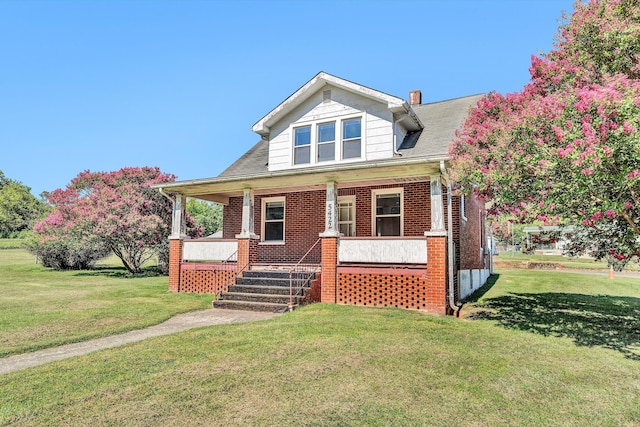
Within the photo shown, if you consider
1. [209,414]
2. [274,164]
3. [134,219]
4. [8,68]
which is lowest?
[209,414]

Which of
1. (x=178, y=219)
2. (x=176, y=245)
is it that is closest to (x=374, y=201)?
(x=178, y=219)

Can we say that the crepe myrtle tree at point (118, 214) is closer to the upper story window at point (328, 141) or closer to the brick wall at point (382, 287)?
the upper story window at point (328, 141)

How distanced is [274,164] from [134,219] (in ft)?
30.7

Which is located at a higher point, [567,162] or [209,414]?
[567,162]

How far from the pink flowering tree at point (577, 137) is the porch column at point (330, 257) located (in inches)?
148

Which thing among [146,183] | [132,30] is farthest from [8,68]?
[132,30]

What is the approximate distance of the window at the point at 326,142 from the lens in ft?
41.2

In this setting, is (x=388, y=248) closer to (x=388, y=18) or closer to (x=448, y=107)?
(x=388, y=18)

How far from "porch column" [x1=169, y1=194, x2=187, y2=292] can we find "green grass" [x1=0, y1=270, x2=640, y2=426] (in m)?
5.98

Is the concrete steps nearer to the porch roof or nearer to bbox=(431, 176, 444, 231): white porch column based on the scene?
the porch roof

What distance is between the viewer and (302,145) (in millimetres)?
13055

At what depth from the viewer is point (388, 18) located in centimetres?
1072

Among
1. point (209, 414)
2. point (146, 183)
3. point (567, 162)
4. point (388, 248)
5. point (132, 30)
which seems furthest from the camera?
point (146, 183)

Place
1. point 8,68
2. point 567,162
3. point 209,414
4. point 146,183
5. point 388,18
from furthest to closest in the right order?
1. point 146,183
2. point 8,68
3. point 388,18
4. point 567,162
5. point 209,414
